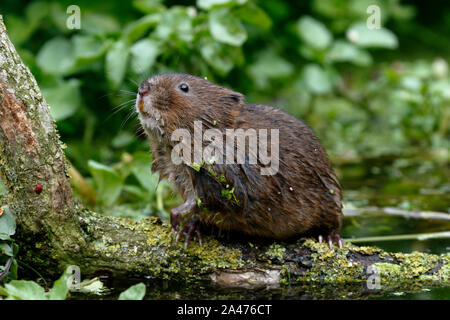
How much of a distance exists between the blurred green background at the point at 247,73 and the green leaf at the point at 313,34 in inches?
0.7

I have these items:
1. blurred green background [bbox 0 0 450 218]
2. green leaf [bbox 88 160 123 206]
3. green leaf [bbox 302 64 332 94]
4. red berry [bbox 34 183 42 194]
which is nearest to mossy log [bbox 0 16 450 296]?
red berry [bbox 34 183 42 194]

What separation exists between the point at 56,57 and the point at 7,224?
15.1 ft

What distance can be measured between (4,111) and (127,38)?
12.0 ft

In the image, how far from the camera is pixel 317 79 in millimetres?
8945

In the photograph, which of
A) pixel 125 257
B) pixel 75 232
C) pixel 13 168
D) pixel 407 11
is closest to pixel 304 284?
pixel 125 257

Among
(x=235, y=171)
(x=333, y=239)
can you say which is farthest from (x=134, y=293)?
(x=333, y=239)

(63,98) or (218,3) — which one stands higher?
(218,3)

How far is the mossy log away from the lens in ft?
12.3

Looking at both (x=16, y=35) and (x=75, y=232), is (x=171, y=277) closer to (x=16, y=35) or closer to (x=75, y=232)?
(x=75, y=232)

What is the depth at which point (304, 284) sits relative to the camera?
4.06 meters

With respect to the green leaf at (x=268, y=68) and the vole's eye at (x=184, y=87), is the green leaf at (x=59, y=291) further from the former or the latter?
the green leaf at (x=268, y=68)

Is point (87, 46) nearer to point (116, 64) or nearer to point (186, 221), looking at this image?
point (116, 64)

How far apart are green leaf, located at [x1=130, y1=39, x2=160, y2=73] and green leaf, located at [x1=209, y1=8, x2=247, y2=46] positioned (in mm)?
677
